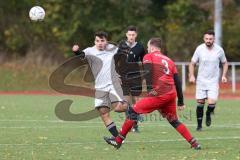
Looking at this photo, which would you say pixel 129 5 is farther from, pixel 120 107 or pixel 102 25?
pixel 120 107

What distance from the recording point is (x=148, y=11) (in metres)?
49.3

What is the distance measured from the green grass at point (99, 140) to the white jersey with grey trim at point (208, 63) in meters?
1.05

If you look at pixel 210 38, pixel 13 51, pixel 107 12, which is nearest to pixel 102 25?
pixel 107 12

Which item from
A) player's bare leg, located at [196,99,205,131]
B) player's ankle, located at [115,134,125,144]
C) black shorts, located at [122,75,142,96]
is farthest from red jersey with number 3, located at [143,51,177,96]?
player's bare leg, located at [196,99,205,131]

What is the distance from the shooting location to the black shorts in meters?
18.0

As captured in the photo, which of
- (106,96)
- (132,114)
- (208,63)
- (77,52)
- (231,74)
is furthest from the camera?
(231,74)

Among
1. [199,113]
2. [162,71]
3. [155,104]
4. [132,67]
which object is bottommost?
[199,113]

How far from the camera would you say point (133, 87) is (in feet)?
60.0

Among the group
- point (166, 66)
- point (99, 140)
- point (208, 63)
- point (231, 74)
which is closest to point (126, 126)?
point (166, 66)

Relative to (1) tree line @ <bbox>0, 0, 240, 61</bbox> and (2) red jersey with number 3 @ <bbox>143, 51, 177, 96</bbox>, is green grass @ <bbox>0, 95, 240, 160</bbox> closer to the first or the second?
(2) red jersey with number 3 @ <bbox>143, 51, 177, 96</bbox>

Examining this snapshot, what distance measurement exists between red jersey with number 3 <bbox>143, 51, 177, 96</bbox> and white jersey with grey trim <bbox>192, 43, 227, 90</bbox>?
4429 mm

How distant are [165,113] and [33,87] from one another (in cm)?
2830

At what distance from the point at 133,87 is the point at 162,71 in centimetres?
452

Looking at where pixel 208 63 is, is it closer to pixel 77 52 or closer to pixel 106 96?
pixel 106 96
